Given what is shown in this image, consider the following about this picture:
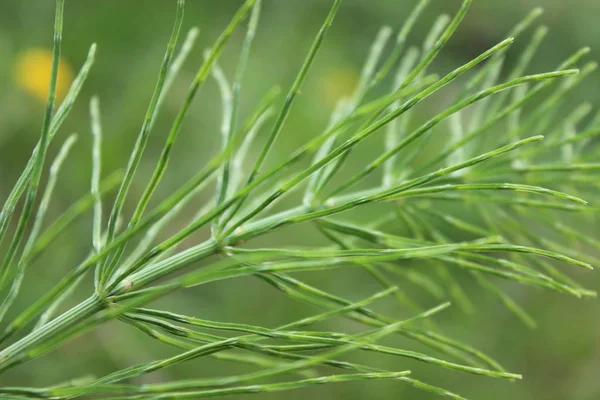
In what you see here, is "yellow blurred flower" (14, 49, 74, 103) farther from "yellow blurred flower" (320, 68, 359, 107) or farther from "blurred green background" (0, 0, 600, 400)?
"yellow blurred flower" (320, 68, 359, 107)

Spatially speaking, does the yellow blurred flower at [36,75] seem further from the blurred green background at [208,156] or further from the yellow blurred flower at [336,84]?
the yellow blurred flower at [336,84]

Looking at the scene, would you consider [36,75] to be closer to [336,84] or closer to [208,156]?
[208,156]

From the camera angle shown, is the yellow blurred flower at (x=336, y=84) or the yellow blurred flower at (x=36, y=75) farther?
the yellow blurred flower at (x=336, y=84)

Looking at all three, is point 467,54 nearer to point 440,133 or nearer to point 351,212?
point 440,133

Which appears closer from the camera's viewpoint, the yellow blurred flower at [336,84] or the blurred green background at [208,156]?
the blurred green background at [208,156]

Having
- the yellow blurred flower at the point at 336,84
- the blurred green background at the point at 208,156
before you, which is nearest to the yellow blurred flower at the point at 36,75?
the blurred green background at the point at 208,156

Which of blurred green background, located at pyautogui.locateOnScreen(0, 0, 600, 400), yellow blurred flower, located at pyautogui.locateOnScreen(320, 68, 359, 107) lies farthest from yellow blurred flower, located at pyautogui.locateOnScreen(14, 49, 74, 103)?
yellow blurred flower, located at pyautogui.locateOnScreen(320, 68, 359, 107)
